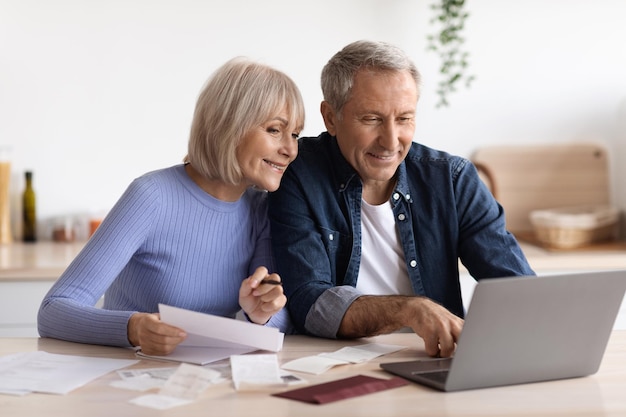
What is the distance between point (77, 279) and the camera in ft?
6.17

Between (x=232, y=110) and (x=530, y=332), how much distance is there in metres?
0.90

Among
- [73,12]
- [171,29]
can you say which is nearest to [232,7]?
[171,29]

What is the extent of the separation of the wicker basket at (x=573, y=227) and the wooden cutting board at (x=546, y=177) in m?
0.12

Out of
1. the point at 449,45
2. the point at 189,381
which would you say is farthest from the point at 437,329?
the point at 449,45

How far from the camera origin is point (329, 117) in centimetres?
227

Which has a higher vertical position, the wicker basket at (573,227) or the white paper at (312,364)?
the white paper at (312,364)

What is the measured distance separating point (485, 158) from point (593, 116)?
0.49 meters

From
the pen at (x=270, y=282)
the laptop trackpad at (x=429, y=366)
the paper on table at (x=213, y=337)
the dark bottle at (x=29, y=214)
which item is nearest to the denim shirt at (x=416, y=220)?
the pen at (x=270, y=282)

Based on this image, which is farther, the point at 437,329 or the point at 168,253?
the point at 168,253

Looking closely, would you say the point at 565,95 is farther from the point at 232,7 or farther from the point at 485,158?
the point at 232,7

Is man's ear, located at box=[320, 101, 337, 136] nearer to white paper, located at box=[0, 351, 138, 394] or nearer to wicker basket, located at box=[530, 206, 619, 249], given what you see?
white paper, located at box=[0, 351, 138, 394]

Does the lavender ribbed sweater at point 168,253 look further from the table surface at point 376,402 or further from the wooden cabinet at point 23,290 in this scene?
the wooden cabinet at point 23,290

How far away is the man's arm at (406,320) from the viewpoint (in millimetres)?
1713

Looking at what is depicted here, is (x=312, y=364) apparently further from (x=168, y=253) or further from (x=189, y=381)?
(x=168, y=253)
